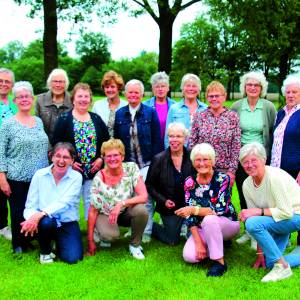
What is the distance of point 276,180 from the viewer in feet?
16.2

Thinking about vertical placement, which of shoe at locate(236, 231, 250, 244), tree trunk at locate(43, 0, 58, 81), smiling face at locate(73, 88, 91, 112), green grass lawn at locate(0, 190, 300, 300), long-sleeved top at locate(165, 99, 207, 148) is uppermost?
tree trunk at locate(43, 0, 58, 81)

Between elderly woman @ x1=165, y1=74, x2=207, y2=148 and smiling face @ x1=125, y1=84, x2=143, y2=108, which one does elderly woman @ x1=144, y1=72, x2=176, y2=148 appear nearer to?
elderly woman @ x1=165, y1=74, x2=207, y2=148

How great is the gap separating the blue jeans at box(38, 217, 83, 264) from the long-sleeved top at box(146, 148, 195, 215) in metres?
1.14

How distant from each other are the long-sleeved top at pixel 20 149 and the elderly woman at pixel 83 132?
28 centimetres

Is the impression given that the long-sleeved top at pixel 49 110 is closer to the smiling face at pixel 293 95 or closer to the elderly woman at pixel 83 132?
the elderly woman at pixel 83 132

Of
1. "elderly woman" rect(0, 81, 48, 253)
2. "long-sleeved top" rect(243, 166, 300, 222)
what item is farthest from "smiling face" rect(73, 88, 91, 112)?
"long-sleeved top" rect(243, 166, 300, 222)

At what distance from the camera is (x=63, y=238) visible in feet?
18.5

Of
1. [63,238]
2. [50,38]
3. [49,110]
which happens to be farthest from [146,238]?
[50,38]

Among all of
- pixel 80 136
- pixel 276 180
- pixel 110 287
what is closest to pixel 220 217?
pixel 276 180

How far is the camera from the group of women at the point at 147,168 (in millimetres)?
5156

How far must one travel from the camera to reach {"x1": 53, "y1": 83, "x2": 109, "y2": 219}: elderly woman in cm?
584

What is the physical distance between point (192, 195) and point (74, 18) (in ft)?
38.5

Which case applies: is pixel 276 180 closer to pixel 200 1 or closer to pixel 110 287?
pixel 110 287

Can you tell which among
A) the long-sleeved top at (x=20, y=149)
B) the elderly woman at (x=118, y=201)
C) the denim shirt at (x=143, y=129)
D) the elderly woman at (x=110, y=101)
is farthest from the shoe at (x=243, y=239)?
the long-sleeved top at (x=20, y=149)
